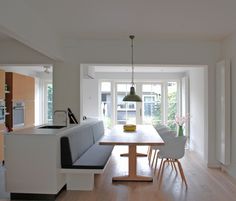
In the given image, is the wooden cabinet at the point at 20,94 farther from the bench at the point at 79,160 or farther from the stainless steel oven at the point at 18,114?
the bench at the point at 79,160

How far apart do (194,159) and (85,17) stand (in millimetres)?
4047

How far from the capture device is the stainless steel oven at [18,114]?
22.0 ft

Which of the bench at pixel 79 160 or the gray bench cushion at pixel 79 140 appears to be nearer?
the bench at pixel 79 160

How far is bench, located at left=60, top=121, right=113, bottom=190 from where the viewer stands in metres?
3.84

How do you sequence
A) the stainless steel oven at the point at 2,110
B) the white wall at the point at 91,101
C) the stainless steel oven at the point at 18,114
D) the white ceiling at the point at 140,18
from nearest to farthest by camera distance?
the white ceiling at the point at 140,18, the stainless steel oven at the point at 2,110, the stainless steel oven at the point at 18,114, the white wall at the point at 91,101

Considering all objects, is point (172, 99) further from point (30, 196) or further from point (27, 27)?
point (27, 27)

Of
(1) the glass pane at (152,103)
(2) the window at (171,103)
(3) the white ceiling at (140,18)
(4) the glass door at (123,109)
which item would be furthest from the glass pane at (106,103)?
(3) the white ceiling at (140,18)

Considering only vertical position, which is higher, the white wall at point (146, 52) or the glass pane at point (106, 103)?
the white wall at point (146, 52)

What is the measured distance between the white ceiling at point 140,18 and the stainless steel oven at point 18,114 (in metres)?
2.59

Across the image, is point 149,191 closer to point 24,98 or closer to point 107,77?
point 24,98

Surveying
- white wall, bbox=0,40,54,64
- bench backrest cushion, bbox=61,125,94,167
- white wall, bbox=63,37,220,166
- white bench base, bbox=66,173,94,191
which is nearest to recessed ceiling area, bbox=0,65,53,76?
white wall, bbox=0,40,54,64

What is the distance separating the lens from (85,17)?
4.09 m

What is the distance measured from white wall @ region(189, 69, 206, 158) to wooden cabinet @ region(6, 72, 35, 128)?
173 inches

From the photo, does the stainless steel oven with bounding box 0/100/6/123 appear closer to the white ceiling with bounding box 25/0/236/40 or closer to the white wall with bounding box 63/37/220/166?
the white wall with bounding box 63/37/220/166
